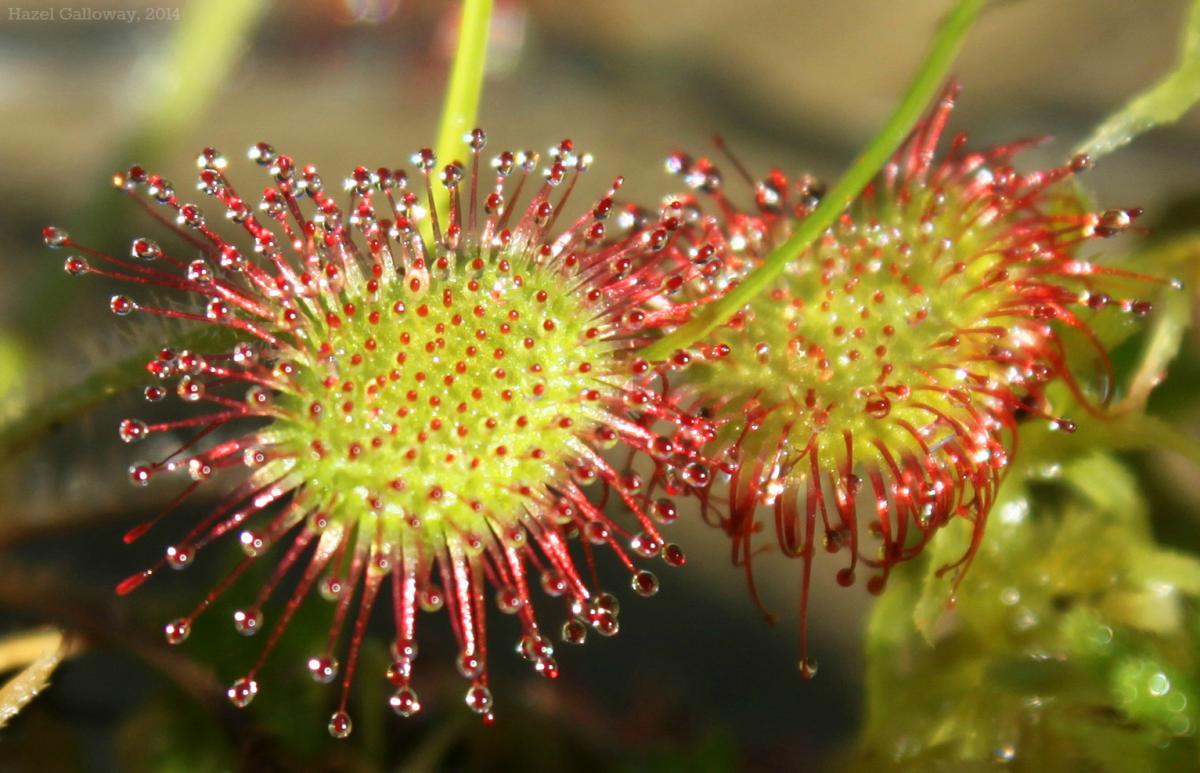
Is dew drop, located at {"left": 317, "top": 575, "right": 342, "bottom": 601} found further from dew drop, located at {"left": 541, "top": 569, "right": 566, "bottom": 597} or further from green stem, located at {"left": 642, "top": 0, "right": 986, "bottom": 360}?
green stem, located at {"left": 642, "top": 0, "right": 986, "bottom": 360}

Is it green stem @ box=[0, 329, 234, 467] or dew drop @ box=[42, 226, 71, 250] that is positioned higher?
dew drop @ box=[42, 226, 71, 250]

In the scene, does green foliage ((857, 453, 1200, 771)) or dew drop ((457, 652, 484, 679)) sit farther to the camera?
green foliage ((857, 453, 1200, 771))

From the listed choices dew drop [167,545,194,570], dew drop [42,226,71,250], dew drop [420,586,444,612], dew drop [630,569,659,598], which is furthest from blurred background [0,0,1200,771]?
dew drop [630,569,659,598]

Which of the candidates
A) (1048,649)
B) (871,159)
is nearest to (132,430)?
(871,159)

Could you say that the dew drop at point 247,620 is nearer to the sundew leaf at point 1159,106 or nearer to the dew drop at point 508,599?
the dew drop at point 508,599

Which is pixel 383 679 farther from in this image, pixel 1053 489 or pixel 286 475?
pixel 1053 489

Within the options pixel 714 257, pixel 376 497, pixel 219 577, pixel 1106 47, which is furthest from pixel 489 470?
pixel 1106 47
